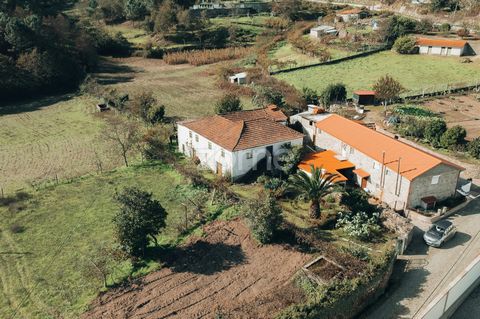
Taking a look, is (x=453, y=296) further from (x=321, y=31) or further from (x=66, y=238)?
(x=321, y=31)

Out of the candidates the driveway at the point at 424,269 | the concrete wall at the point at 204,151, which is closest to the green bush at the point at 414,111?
the driveway at the point at 424,269

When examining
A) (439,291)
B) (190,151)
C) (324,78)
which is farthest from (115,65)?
(439,291)

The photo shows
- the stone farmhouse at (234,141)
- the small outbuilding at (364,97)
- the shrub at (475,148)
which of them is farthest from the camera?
the small outbuilding at (364,97)

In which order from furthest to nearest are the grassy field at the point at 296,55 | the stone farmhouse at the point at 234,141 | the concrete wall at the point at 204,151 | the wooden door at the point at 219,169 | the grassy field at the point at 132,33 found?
the grassy field at the point at 132,33
the grassy field at the point at 296,55
the wooden door at the point at 219,169
the concrete wall at the point at 204,151
the stone farmhouse at the point at 234,141

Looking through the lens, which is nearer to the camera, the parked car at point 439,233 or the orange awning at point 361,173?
the parked car at point 439,233

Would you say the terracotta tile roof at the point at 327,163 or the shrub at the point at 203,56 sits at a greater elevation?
the shrub at the point at 203,56

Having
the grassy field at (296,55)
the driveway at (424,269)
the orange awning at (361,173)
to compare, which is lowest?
the driveway at (424,269)

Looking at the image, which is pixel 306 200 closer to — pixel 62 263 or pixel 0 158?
pixel 62 263

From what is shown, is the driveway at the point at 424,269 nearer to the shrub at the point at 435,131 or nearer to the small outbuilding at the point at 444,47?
the shrub at the point at 435,131

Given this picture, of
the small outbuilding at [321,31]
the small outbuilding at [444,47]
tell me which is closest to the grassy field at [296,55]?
the small outbuilding at [321,31]
